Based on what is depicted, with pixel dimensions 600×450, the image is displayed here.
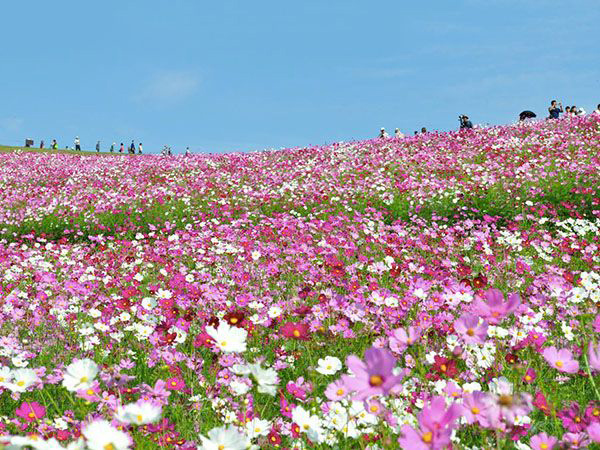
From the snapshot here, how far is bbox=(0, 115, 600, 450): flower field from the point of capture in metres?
1.83

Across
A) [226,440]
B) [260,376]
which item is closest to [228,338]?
[260,376]

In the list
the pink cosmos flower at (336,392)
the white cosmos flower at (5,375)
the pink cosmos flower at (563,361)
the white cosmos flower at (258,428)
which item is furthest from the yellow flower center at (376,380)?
the white cosmos flower at (5,375)

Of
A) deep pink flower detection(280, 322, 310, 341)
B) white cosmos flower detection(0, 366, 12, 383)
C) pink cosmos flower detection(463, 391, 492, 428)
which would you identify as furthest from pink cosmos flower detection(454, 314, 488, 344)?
white cosmos flower detection(0, 366, 12, 383)

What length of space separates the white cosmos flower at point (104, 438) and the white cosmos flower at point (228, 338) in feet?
1.48

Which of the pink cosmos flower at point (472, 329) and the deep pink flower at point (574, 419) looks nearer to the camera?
the pink cosmos flower at point (472, 329)

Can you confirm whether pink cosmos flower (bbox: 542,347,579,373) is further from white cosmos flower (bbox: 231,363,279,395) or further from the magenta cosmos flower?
white cosmos flower (bbox: 231,363,279,395)

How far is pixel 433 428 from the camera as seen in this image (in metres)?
1.18

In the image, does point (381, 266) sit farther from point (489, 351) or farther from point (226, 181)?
point (226, 181)

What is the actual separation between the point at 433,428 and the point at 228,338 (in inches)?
33.5

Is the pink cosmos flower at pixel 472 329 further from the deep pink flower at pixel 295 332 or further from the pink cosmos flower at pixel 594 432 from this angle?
the deep pink flower at pixel 295 332

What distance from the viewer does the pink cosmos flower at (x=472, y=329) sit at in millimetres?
1509

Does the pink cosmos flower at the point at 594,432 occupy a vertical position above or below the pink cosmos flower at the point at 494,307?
below

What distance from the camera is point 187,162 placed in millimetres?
22844

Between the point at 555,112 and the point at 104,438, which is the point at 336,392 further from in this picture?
the point at 555,112
